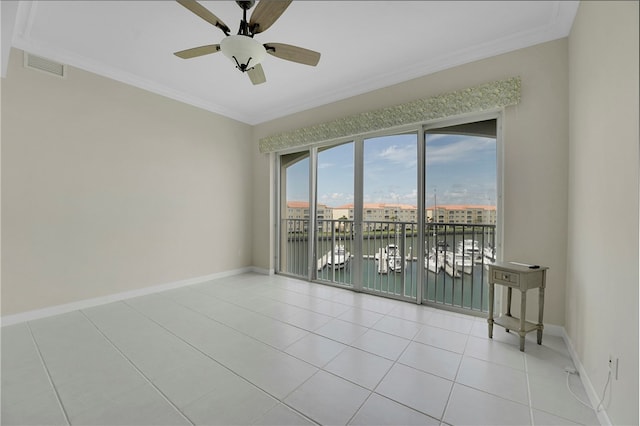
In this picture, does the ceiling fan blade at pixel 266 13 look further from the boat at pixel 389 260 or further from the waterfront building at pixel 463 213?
the boat at pixel 389 260

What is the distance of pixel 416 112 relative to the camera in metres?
3.19

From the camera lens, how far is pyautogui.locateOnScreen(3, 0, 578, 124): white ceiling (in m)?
2.27

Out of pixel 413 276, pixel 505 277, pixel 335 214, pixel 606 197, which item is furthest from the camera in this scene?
pixel 335 214

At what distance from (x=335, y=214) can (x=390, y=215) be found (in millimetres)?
956

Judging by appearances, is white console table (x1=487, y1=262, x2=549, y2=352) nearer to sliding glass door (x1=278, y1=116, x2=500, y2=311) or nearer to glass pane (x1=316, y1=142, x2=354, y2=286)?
sliding glass door (x1=278, y1=116, x2=500, y2=311)

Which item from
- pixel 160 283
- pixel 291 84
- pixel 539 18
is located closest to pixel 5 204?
pixel 160 283

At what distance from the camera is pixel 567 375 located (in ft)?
6.12

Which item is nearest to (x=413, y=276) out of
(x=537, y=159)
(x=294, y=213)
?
(x=537, y=159)

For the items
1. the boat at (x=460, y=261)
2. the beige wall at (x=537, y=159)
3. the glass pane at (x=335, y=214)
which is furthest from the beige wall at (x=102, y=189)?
the beige wall at (x=537, y=159)

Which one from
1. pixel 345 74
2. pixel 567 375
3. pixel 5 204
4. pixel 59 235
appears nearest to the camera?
pixel 567 375

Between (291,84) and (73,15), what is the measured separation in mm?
2249

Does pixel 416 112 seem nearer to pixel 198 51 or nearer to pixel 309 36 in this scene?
pixel 309 36

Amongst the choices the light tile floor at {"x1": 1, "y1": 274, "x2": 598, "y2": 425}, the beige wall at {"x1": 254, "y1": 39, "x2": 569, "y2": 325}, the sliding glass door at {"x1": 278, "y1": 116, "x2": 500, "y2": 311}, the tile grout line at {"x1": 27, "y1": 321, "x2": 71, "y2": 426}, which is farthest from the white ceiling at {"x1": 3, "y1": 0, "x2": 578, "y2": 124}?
the light tile floor at {"x1": 1, "y1": 274, "x2": 598, "y2": 425}

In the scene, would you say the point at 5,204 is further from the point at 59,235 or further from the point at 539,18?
the point at 539,18
